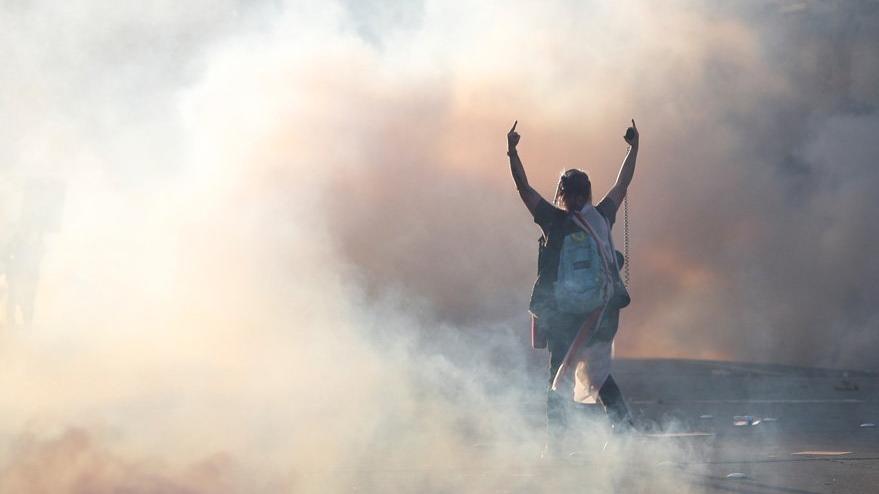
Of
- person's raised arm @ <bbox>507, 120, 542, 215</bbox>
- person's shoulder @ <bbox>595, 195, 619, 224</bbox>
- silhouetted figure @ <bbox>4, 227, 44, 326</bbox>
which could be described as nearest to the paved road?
person's shoulder @ <bbox>595, 195, 619, 224</bbox>

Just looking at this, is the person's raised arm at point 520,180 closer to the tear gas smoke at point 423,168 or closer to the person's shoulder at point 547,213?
the person's shoulder at point 547,213

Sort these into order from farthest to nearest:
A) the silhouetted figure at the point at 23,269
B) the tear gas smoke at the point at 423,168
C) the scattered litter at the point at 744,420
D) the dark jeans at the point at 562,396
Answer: the tear gas smoke at the point at 423,168, the silhouetted figure at the point at 23,269, the scattered litter at the point at 744,420, the dark jeans at the point at 562,396

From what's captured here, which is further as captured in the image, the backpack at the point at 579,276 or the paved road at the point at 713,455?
the paved road at the point at 713,455

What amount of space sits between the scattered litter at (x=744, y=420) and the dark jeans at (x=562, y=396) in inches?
75.2

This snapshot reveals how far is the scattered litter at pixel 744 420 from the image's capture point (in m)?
5.85

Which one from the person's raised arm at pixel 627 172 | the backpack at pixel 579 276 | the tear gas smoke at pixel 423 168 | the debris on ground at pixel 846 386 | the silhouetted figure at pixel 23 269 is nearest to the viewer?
the backpack at pixel 579 276

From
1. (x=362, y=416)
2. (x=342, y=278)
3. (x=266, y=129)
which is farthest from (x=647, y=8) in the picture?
(x=362, y=416)

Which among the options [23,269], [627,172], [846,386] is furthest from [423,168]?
[627,172]

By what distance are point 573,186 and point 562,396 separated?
76 centimetres

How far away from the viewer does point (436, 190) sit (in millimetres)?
10531

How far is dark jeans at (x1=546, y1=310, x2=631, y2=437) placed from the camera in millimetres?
4059

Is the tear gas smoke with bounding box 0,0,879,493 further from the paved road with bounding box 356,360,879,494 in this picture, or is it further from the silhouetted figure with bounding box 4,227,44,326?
the paved road with bounding box 356,360,879,494

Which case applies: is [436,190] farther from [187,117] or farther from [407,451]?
[407,451]

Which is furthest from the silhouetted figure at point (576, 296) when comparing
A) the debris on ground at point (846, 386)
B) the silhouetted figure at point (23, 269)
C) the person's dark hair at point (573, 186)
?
the debris on ground at point (846, 386)
